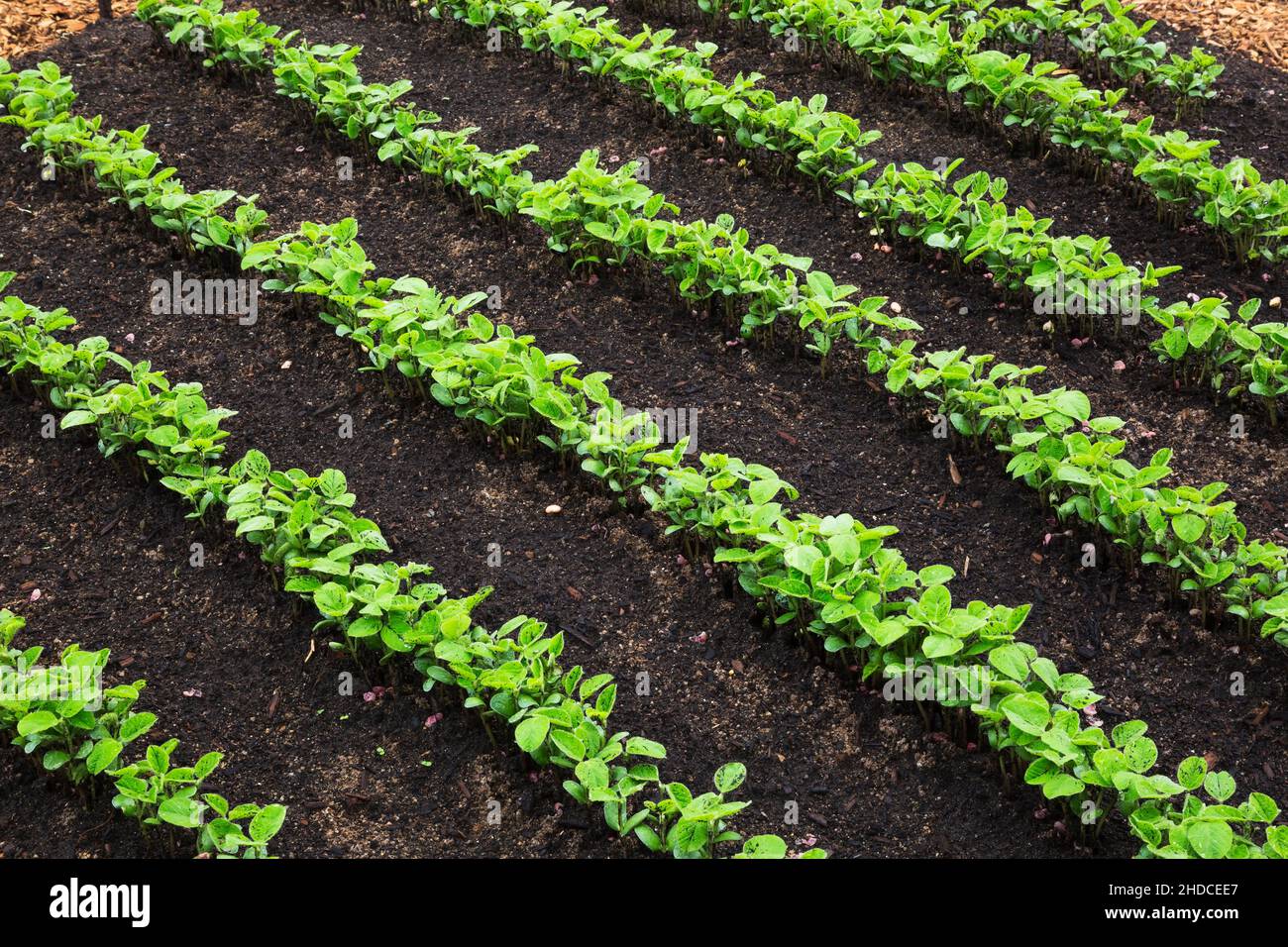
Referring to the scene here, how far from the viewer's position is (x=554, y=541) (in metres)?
5.12

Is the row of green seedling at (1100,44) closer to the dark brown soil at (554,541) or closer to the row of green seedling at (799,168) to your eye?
the dark brown soil at (554,541)

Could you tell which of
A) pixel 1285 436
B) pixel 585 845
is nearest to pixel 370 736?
pixel 585 845

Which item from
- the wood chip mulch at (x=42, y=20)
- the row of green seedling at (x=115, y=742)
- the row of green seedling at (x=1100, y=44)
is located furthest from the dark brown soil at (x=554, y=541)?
the wood chip mulch at (x=42, y=20)

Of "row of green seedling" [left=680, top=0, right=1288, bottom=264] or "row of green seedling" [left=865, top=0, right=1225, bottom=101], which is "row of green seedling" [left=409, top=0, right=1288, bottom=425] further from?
"row of green seedling" [left=865, top=0, right=1225, bottom=101]

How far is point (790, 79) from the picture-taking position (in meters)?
7.47

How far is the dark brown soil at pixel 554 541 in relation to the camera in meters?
4.31

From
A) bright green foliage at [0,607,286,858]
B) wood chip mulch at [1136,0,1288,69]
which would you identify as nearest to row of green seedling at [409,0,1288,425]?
wood chip mulch at [1136,0,1288,69]

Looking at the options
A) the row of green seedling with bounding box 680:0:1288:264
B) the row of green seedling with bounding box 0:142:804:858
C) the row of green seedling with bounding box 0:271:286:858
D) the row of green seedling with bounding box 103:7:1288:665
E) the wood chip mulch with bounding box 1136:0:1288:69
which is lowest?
the row of green seedling with bounding box 0:271:286:858

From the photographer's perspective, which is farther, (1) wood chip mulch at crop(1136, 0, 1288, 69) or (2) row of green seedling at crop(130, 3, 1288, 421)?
(1) wood chip mulch at crop(1136, 0, 1288, 69)

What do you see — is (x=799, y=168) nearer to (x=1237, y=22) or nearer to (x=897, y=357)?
(x=897, y=357)

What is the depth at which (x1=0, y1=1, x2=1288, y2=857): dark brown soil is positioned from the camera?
14.1 feet

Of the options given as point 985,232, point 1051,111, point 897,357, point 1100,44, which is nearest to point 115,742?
point 897,357

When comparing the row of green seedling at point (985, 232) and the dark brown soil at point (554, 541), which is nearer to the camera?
the dark brown soil at point (554, 541)

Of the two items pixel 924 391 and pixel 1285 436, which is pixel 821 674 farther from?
pixel 1285 436
